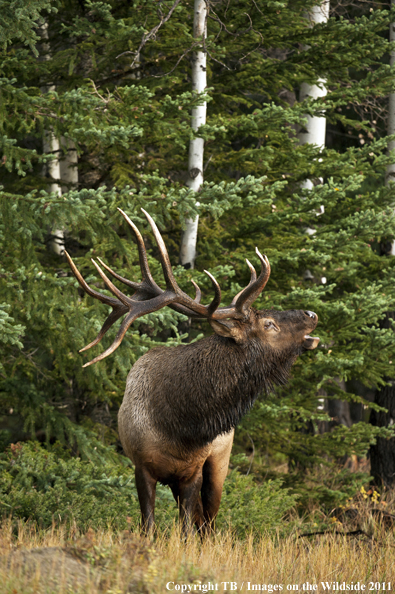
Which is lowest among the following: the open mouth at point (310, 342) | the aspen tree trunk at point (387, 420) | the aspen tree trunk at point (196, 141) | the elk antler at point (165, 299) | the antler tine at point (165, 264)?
the aspen tree trunk at point (387, 420)

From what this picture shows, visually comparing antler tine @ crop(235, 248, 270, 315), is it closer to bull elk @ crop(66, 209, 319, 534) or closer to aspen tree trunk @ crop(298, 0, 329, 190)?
bull elk @ crop(66, 209, 319, 534)

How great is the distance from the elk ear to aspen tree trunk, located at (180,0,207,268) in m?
3.02

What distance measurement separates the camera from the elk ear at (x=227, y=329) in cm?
432

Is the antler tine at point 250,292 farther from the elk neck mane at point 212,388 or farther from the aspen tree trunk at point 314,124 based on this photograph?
the aspen tree trunk at point 314,124

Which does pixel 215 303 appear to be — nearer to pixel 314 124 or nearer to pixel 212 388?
pixel 212 388

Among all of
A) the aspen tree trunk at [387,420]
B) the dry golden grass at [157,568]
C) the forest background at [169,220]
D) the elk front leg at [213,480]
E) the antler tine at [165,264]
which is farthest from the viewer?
the aspen tree trunk at [387,420]

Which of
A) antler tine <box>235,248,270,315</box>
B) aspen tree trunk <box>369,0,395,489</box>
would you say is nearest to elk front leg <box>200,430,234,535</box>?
antler tine <box>235,248,270,315</box>

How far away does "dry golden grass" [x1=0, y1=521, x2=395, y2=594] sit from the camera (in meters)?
2.83

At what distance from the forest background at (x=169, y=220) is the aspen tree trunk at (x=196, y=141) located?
15cm

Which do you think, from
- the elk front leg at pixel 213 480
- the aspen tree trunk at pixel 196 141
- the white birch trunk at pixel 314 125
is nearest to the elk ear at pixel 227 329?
the elk front leg at pixel 213 480

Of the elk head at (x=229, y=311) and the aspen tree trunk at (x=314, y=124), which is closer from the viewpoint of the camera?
the elk head at (x=229, y=311)

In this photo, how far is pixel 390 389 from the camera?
29.1ft

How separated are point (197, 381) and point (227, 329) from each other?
40 cm

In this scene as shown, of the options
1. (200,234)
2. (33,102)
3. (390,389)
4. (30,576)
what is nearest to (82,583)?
(30,576)
